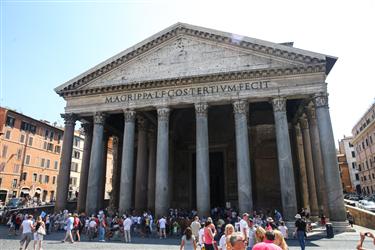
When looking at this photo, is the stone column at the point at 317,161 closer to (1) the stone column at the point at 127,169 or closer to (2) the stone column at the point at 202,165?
(2) the stone column at the point at 202,165

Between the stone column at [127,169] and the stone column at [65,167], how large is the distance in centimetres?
370

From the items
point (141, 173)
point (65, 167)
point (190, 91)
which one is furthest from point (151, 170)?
point (190, 91)

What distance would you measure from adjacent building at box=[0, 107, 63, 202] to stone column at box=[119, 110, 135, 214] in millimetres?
21342

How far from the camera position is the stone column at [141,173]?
17.8 meters

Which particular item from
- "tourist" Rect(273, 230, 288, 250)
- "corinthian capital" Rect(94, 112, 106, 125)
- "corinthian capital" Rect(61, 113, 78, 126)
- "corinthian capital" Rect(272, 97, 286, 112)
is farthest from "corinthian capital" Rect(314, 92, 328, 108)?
"corinthian capital" Rect(61, 113, 78, 126)

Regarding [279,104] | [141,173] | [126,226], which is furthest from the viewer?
[141,173]

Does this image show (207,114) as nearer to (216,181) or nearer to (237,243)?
(216,181)

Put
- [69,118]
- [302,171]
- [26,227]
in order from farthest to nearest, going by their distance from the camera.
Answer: [302,171]
[69,118]
[26,227]

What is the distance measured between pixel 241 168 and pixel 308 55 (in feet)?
23.3

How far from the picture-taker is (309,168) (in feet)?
60.1

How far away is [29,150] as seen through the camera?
1340 inches

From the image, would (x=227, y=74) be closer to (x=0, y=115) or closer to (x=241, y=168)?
(x=241, y=168)

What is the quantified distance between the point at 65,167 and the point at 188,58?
1013cm

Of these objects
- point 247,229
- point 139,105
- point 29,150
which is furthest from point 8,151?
point 247,229
